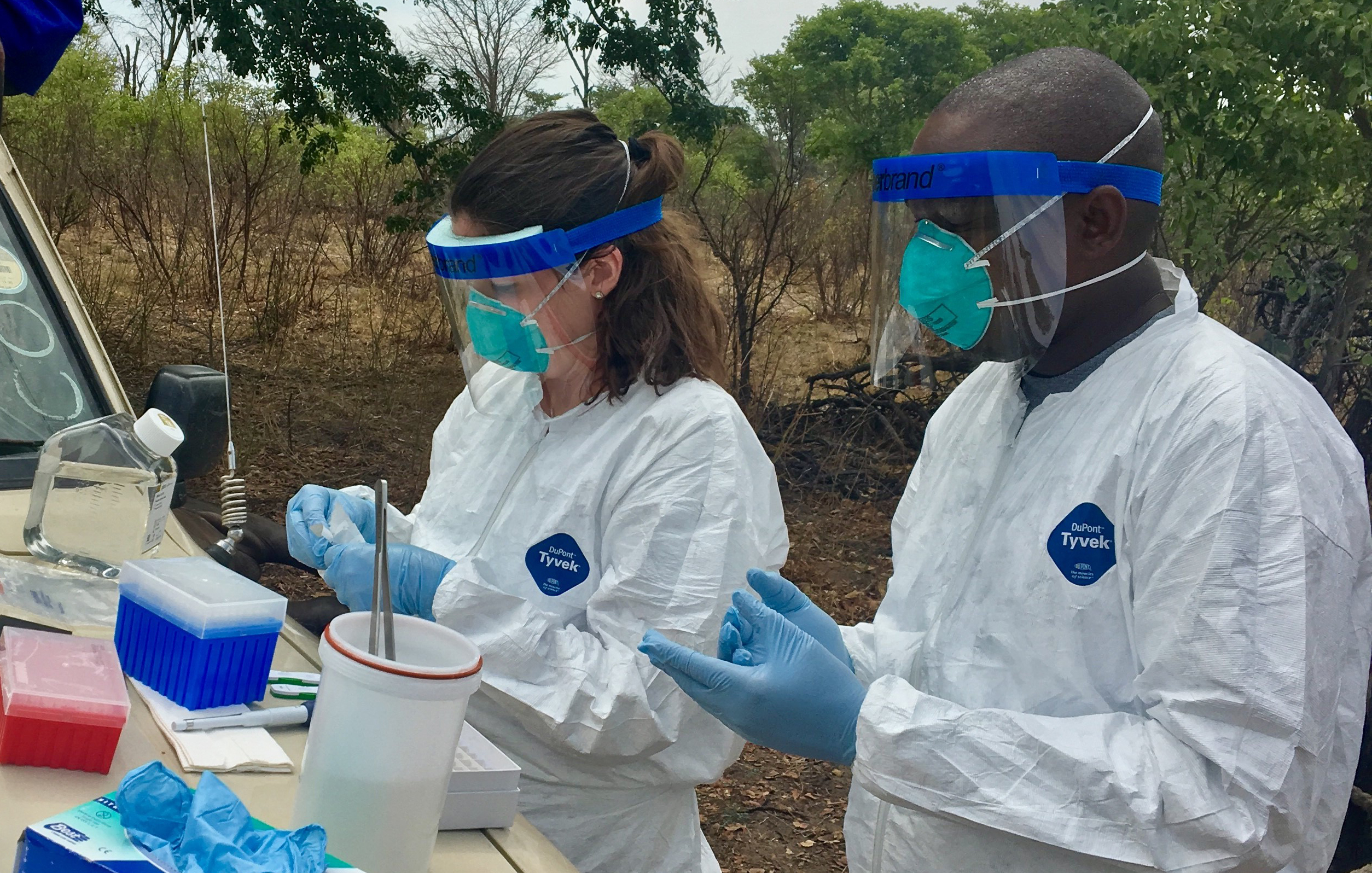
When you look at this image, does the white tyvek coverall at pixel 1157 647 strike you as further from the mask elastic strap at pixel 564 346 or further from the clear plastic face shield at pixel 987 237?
the mask elastic strap at pixel 564 346

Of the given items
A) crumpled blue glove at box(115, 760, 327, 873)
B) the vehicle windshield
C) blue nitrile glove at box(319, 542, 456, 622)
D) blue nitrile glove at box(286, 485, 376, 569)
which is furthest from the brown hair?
crumpled blue glove at box(115, 760, 327, 873)

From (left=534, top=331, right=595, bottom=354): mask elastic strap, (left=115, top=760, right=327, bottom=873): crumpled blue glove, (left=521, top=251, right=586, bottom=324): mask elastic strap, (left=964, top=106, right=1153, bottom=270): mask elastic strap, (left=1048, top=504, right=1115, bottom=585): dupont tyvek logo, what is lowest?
(left=115, top=760, right=327, bottom=873): crumpled blue glove

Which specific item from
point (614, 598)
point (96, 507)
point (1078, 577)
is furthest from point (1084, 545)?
point (96, 507)

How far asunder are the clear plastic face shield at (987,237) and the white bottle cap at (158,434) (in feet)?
3.65

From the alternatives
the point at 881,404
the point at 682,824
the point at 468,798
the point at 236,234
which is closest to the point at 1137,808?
the point at 468,798

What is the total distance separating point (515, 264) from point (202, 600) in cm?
77

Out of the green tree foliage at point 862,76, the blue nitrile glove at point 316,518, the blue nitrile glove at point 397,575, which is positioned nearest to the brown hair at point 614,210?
the blue nitrile glove at point 397,575

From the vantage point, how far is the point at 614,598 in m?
1.81

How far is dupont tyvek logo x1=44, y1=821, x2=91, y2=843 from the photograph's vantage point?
2.98 feet

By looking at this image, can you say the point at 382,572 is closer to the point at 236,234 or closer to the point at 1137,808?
the point at 1137,808

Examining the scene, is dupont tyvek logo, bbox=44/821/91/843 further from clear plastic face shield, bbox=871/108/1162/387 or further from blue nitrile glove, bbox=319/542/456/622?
clear plastic face shield, bbox=871/108/1162/387

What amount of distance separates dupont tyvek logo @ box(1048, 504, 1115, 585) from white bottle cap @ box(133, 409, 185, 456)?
4.20ft

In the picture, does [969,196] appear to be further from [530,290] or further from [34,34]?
[34,34]

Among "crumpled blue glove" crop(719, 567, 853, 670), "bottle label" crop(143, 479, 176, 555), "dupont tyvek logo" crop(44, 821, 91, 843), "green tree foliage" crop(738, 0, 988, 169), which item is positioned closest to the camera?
"dupont tyvek logo" crop(44, 821, 91, 843)
